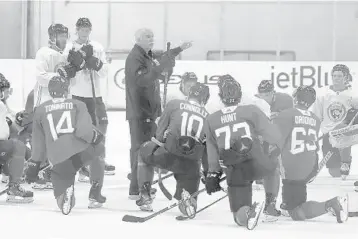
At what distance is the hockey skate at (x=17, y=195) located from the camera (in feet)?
15.0

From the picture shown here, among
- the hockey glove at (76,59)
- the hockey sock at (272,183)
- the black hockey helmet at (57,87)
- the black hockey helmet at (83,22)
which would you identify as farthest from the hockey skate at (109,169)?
the hockey sock at (272,183)

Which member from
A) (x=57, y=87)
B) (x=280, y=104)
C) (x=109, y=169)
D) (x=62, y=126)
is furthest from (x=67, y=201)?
(x=109, y=169)

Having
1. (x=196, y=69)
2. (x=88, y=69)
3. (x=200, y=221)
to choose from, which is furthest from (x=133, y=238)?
(x=196, y=69)

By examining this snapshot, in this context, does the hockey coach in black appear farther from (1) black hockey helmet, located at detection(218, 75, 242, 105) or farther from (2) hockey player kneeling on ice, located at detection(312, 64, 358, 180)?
(2) hockey player kneeling on ice, located at detection(312, 64, 358, 180)

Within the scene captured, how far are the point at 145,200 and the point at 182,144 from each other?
41cm

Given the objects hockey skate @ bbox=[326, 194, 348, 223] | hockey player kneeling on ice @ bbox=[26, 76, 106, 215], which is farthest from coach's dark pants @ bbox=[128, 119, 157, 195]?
hockey skate @ bbox=[326, 194, 348, 223]

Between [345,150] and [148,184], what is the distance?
1926 mm

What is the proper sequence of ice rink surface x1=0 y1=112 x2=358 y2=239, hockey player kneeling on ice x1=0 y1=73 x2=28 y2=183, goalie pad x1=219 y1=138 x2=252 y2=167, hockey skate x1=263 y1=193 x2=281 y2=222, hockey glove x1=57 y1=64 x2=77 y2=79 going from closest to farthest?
ice rink surface x1=0 y1=112 x2=358 y2=239 < goalie pad x1=219 y1=138 x2=252 y2=167 < hockey skate x1=263 y1=193 x2=281 y2=222 < hockey player kneeling on ice x1=0 y1=73 x2=28 y2=183 < hockey glove x1=57 y1=64 x2=77 y2=79

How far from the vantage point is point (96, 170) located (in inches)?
172

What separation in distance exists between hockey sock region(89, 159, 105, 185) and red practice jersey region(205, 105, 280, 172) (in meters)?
0.77

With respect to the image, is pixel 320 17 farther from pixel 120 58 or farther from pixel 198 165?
pixel 198 165

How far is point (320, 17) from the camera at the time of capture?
10.1 m

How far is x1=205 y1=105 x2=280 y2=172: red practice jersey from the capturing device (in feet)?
12.5

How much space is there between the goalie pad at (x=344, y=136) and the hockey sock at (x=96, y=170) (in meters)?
1.72
